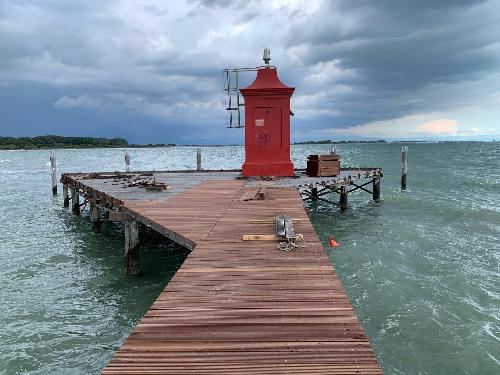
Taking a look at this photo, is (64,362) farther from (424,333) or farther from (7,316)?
(424,333)

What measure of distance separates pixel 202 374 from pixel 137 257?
7.99 metres

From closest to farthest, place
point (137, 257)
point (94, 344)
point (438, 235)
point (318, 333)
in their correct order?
point (318, 333) < point (94, 344) < point (137, 257) < point (438, 235)

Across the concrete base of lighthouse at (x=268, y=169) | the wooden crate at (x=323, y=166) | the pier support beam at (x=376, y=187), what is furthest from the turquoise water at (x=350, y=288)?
the pier support beam at (x=376, y=187)

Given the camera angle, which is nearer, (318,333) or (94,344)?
(318,333)

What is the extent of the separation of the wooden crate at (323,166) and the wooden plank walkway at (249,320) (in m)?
11.2

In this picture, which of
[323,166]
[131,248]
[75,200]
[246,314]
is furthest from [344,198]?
[246,314]

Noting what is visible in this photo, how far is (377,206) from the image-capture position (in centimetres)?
2252

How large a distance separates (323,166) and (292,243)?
12.2 metres

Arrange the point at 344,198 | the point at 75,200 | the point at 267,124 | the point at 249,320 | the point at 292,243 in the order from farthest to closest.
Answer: the point at 344,198 → the point at 75,200 → the point at 267,124 → the point at 292,243 → the point at 249,320

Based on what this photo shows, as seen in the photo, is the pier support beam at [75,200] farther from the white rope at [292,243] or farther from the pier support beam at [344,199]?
the white rope at [292,243]

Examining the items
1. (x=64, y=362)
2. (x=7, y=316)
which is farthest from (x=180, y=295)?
(x=7, y=316)

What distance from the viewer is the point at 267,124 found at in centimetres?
1792

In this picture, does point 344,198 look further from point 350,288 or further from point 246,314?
point 246,314

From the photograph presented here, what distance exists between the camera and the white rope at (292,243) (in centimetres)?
695
